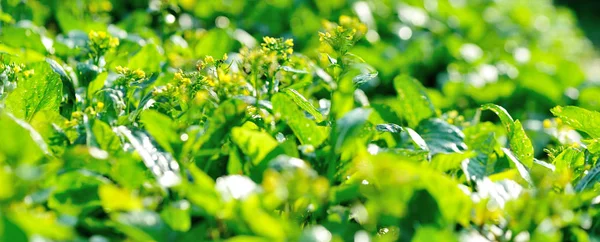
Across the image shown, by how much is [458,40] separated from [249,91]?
3096 mm

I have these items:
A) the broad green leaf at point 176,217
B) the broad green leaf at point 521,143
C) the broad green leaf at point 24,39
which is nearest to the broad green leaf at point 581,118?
the broad green leaf at point 521,143

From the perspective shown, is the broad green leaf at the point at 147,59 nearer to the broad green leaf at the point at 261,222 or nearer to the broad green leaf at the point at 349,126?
the broad green leaf at the point at 349,126

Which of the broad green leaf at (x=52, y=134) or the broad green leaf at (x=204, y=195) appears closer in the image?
the broad green leaf at (x=204, y=195)

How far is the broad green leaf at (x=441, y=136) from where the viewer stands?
2.22m

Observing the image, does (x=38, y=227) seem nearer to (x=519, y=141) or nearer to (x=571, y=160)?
(x=519, y=141)

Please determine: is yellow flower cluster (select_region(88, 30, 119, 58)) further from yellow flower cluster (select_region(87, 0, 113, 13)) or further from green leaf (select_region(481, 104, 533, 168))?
yellow flower cluster (select_region(87, 0, 113, 13))

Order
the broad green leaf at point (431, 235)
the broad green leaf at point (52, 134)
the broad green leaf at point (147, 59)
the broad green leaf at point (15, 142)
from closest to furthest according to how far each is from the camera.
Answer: the broad green leaf at point (431, 235), the broad green leaf at point (15, 142), the broad green leaf at point (52, 134), the broad green leaf at point (147, 59)

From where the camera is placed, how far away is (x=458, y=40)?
507 cm

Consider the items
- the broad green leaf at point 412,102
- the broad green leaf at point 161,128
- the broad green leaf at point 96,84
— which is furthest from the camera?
the broad green leaf at point 412,102

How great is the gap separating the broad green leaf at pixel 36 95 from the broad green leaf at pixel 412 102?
108 cm

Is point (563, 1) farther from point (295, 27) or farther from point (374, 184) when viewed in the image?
point (374, 184)

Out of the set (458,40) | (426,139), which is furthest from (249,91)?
(458,40)

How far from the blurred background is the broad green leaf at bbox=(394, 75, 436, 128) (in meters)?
0.81

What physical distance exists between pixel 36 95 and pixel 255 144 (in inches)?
28.9
